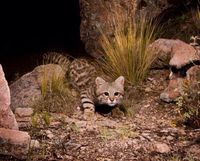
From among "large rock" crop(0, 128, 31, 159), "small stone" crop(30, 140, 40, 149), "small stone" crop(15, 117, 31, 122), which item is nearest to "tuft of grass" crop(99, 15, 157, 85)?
"small stone" crop(15, 117, 31, 122)

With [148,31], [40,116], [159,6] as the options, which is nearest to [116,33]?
[148,31]

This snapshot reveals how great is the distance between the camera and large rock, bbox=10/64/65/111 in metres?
7.70

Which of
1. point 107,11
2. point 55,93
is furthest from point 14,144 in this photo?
point 107,11

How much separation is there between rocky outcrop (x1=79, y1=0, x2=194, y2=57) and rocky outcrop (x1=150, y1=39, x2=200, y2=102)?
0.71 metres

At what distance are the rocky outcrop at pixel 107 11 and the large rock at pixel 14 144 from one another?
10.2 ft

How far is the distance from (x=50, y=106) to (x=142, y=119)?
125 centimetres

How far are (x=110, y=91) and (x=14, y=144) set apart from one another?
5.68 ft

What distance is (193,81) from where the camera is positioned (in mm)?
7375

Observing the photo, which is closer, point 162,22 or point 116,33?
point 116,33

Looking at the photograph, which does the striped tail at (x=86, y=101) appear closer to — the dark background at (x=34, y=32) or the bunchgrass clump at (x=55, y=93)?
the bunchgrass clump at (x=55, y=93)

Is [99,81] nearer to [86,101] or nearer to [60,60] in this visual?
[86,101]

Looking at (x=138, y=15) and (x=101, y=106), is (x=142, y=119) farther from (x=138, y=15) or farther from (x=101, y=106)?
(x=138, y=15)

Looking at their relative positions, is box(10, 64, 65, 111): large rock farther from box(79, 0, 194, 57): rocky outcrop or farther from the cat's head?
box(79, 0, 194, 57): rocky outcrop

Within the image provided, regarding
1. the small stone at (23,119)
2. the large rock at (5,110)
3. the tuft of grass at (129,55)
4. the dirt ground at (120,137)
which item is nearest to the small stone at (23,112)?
the small stone at (23,119)
